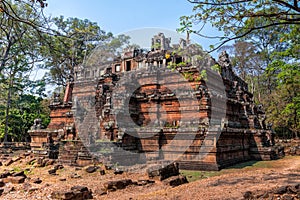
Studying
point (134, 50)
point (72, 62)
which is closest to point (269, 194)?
point (134, 50)

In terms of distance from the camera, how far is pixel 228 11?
7.73 metres

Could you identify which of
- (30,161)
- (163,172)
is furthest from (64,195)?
(30,161)

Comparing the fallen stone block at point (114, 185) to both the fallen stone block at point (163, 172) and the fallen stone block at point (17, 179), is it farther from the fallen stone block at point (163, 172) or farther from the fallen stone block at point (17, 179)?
the fallen stone block at point (17, 179)

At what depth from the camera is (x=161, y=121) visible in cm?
1720

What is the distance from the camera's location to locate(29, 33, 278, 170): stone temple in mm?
14023

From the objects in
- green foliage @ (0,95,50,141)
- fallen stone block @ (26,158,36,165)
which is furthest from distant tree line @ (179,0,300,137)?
green foliage @ (0,95,50,141)

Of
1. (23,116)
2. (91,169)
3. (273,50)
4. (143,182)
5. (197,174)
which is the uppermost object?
(273,50)

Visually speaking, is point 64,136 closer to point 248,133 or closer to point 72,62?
point 248,133

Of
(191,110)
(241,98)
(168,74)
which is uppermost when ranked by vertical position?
(168,74)

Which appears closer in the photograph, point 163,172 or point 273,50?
point 163,172

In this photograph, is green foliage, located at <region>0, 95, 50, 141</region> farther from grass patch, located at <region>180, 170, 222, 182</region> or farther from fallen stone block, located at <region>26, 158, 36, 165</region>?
grass patch, located at <region>180, 170, 222, 182</region>

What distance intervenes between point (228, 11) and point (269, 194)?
17.5ft

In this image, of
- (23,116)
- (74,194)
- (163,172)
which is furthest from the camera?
(23,116)

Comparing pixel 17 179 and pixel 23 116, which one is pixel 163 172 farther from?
pixel 23 116
